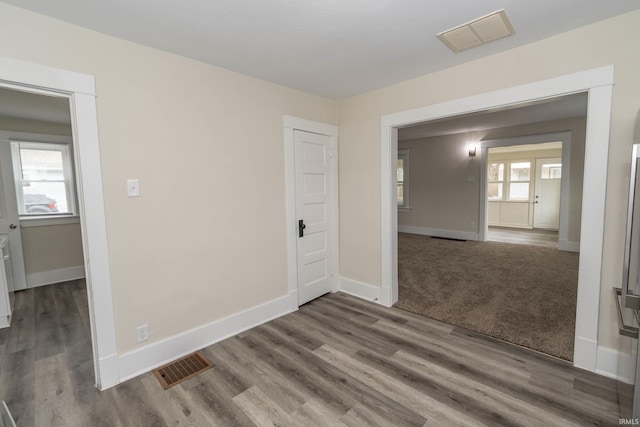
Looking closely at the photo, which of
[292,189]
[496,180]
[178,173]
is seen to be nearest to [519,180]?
[496,180]

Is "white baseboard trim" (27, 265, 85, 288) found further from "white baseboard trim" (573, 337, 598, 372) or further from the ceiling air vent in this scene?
"white baseboard trim" (573, 337, 598, 372)

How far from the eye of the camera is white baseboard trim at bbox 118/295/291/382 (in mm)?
2252

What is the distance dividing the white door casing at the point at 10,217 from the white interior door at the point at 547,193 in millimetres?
11572

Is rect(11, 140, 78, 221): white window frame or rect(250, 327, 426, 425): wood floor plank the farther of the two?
rect(11, 140, 78, 221): white window frame

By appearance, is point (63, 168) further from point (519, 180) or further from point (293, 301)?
point (519, 180)

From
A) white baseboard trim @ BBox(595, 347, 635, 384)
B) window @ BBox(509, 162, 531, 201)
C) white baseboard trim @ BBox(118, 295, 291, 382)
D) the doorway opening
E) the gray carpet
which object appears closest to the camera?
white baseboard trim @ BBox(595, 347, 635, 384)

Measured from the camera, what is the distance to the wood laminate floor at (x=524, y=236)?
6.68m

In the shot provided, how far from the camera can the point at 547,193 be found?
330 inches

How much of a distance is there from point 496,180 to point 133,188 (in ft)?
33.7

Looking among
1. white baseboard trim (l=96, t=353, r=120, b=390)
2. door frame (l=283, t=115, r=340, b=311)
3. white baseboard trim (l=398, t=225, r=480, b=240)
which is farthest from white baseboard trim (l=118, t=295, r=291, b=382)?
white baseboard trim (l=398, t=225, r=480, b=240)

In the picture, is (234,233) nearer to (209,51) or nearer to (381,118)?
(209,51)

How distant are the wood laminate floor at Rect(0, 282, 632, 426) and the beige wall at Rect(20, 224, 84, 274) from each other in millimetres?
1857

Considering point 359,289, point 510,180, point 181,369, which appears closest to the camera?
point 181,369

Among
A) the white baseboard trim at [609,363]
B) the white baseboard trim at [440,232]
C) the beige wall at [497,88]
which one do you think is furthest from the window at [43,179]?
the white baseboard trim at [440,232]
